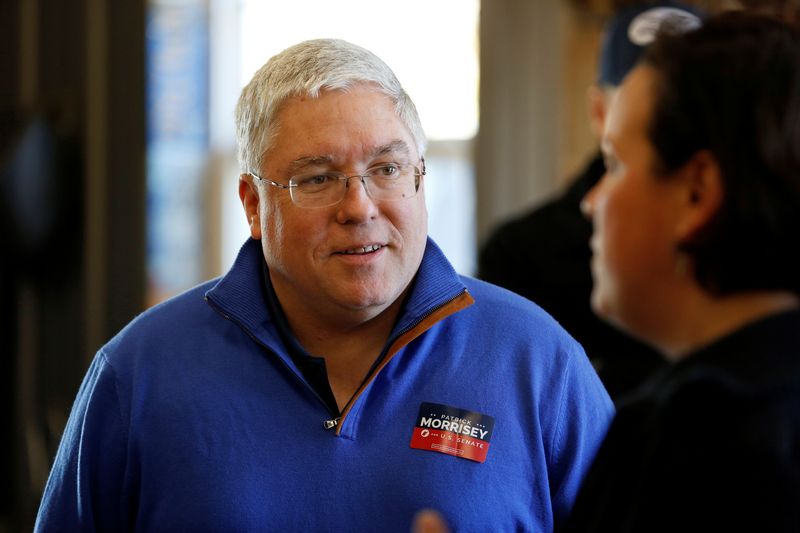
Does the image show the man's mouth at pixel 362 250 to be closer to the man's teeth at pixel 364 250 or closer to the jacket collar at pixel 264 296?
the man's teeth at pixel 364 250

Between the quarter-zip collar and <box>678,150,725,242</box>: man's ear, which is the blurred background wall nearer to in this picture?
the quarter-zip collar

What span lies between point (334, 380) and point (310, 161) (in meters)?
0.41

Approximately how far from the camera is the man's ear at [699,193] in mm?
1069

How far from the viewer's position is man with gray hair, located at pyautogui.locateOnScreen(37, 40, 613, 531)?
175cm

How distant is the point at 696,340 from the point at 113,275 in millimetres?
4579

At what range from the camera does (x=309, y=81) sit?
1.86m

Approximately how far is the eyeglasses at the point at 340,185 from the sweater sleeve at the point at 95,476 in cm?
49

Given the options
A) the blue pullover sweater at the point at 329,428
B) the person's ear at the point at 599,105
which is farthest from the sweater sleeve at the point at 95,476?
the person's ear at the point at 599,105

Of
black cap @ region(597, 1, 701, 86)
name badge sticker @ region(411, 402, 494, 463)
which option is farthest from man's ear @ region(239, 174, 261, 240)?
black cap @ region(597, 1, 701, 86)

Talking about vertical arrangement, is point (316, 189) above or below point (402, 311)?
above

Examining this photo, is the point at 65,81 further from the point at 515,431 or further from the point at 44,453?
the point at 515,431

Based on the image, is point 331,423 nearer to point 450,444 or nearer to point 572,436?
point 450,444

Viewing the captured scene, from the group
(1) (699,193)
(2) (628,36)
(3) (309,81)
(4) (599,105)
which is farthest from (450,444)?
(2) (628,36)

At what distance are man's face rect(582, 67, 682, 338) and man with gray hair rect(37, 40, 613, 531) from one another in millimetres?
641
